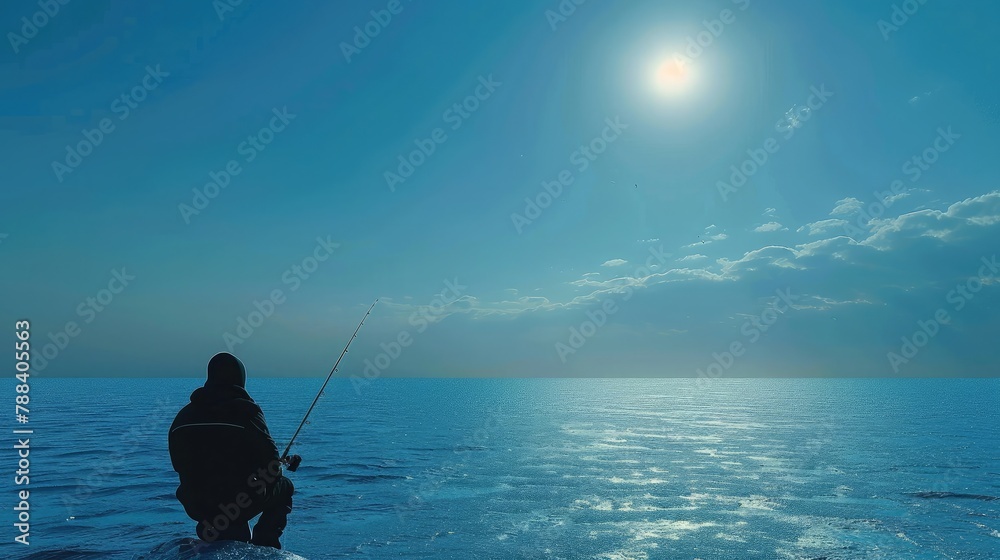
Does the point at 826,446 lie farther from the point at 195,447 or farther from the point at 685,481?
the point at 195,447

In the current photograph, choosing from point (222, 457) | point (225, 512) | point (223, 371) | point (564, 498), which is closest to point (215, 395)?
point (223, 371)

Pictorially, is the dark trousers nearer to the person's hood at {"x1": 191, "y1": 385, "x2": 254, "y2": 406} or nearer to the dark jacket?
the dark jacket

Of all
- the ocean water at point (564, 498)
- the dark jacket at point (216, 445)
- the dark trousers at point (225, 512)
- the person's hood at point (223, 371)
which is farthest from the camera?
the ocean water at point (564, 498)

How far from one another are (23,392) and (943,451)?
1864 inches

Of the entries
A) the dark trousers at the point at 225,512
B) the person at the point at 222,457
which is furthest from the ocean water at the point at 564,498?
the person at the point at 222,457

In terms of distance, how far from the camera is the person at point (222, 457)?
5.73m

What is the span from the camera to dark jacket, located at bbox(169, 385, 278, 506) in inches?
225

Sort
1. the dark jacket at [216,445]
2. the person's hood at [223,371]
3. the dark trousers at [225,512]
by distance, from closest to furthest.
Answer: the dark jacket at [216,445] → the dark trousers at [225,512] → the person's hood at [223,371]

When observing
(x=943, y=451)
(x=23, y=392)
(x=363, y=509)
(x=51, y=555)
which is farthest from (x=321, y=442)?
(x=943, y=451)

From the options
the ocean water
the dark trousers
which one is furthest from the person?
the ocean water

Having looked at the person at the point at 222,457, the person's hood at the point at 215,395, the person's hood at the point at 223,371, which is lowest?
the person at the point at 222,457

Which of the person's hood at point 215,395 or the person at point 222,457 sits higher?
the person's hood at point 215,395

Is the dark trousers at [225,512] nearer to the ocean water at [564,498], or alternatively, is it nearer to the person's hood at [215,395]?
the person's hood at [215,395]

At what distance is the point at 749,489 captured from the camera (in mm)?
22484
